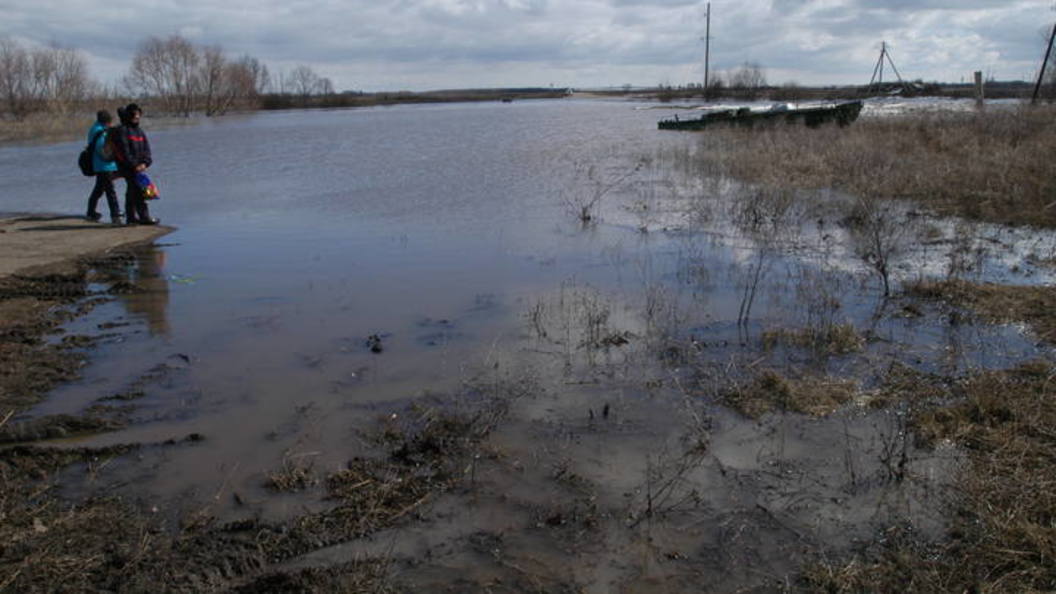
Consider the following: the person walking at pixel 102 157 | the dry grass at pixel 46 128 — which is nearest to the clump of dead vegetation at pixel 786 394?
the person walking at pixel 102 157

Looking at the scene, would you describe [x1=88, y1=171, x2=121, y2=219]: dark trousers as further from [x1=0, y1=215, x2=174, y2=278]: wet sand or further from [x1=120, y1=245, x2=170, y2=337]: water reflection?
[x1=120, y1=245, x2=170, y2=337]: water reflection

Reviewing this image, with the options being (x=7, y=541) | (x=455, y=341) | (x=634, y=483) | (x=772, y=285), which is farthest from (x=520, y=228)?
(x=7, y=541)

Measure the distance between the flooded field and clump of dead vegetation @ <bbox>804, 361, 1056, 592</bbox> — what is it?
0.14m

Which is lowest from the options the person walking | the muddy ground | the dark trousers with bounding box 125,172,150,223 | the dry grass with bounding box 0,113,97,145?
the muddy ground

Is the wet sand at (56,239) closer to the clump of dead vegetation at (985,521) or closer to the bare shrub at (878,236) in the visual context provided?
the clump of dead vegetation at (985,521)

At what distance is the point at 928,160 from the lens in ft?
54.0

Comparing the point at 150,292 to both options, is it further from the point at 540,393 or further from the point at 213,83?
the point at 213,83

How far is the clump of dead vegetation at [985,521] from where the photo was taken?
11.3 feet

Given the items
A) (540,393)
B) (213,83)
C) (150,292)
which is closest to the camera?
(540,393)

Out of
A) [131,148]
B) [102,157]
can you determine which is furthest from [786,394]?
[102,157]

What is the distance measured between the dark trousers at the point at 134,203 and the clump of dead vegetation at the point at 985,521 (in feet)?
38.8

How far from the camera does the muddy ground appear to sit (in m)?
3.53

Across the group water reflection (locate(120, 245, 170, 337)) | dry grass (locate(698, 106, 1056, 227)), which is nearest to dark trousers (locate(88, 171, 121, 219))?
water reflection (locate(120, 245, 170, 337))

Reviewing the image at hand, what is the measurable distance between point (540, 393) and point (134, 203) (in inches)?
384
